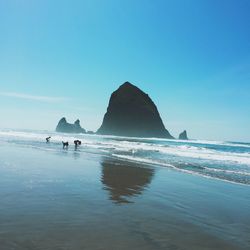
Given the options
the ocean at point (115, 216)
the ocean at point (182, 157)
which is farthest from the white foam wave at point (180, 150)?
the ocean at point (115, 216)

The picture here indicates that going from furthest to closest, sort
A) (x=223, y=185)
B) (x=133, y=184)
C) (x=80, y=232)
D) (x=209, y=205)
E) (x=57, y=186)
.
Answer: (x=223, y=185) < (x=133, y=184) < (x=57, y=186) < (x=209, y=205) < (x=80, y=232)

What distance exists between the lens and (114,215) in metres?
8.16

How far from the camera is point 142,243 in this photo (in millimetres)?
6133

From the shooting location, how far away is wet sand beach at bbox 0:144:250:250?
6.12 metres

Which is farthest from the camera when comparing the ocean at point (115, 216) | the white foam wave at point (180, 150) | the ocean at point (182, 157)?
the white foam wave at point (180, 150)

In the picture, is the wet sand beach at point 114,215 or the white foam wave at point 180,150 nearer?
the wet sand beach at point 114,215

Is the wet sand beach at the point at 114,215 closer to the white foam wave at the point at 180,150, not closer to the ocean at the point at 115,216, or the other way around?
the ocean at the point at 115,216

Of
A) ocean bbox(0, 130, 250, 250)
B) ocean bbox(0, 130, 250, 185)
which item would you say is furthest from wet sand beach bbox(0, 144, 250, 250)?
ocean bbox(0, 130, 250, 185)

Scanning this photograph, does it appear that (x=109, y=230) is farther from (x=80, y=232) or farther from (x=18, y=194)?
(x=18, y=194)

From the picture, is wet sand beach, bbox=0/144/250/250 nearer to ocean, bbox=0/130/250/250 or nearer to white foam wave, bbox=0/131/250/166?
ocean, bbox=0/130/250/250

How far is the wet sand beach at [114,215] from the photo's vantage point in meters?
6.12

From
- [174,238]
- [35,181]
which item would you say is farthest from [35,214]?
[35,181]

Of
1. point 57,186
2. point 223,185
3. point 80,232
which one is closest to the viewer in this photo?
point 80,232

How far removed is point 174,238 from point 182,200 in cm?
460
